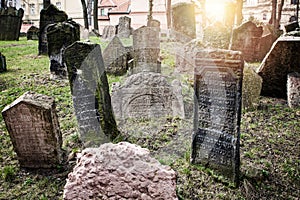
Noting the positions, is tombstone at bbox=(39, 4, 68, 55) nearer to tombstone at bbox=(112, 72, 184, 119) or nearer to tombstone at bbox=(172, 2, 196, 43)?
tombstone at bbox=(172, 2, 196, 43)

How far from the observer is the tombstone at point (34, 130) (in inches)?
148

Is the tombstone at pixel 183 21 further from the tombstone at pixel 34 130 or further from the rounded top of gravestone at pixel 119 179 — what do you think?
the rounded top of gravestone at pixel 119 179

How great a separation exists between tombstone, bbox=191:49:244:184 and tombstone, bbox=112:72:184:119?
173 centimetres

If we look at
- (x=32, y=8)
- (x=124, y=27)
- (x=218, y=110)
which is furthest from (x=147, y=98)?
(x=32, y=8)

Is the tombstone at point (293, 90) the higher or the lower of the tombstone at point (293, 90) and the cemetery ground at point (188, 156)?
the higher

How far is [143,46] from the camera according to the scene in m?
8.06

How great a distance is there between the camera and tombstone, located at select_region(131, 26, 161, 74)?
25.6ft

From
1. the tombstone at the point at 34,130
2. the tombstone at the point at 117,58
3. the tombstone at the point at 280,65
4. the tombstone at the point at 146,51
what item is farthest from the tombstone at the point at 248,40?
the tombstone at the point at 34,130

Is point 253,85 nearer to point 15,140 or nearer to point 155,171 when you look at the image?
point 155,171

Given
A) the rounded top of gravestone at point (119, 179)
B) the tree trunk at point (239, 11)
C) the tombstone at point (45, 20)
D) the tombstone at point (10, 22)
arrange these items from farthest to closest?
the tree trunk at point (239, 11), the tombstone at point (10, 22), the tombstone at point (45, 20), the rounded top of gravestone at point (119, 179)

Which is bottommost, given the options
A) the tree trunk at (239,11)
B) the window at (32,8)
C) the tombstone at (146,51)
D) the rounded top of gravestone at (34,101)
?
the rounded top of gravestone at (34,101)

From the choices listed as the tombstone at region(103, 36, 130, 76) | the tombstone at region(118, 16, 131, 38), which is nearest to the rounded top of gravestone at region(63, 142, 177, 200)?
A: the tombstone at region(103, 36, 130, 76)

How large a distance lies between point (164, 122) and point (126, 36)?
489 inches

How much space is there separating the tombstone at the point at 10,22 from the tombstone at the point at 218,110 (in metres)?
15.2
